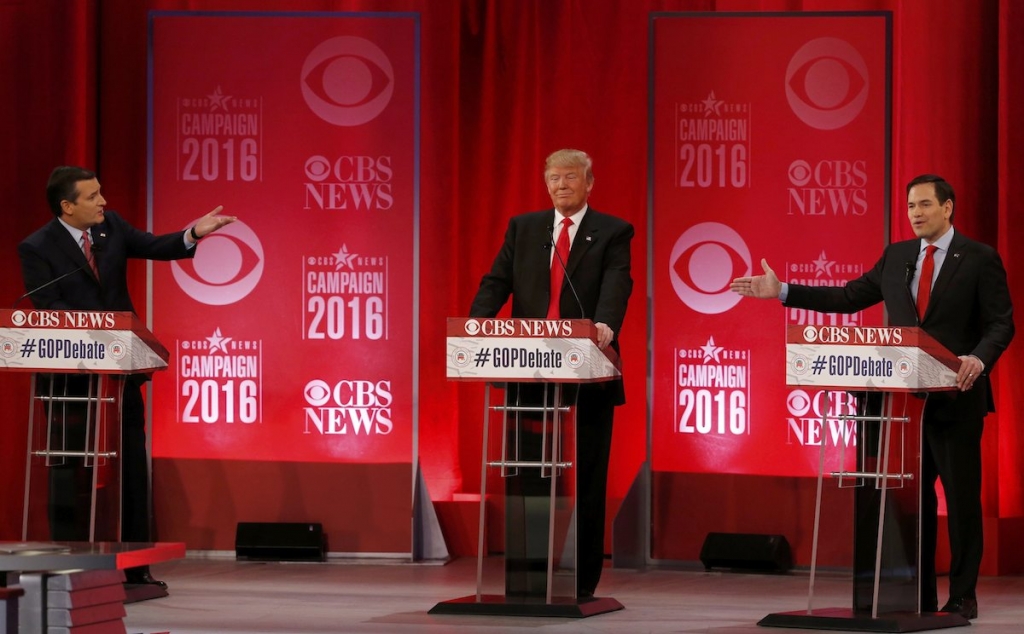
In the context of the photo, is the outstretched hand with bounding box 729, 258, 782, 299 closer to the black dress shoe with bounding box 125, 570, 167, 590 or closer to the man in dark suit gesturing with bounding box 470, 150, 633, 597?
the man in dark suit gesturing with bounding box 470, 150, 633, 597

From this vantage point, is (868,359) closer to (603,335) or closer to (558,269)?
(603,335)

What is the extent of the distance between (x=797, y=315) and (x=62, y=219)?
2.99m

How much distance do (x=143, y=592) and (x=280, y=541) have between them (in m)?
1.10

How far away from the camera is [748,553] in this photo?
6.27m

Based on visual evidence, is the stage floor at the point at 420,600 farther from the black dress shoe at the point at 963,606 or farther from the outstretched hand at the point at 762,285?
the outstretched hand at the point at 762,285

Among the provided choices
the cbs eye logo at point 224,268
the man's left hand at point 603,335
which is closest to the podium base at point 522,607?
the man's left hand at point 603,335

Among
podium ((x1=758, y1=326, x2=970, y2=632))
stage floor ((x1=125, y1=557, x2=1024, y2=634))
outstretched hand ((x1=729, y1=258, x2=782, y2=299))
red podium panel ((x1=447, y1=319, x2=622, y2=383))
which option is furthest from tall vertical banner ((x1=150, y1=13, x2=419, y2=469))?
podium ((x1=758, y1=326, x2=970, y2=632))

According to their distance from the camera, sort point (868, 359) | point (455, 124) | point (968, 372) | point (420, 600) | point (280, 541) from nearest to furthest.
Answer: point (868, 359)
point (968, 372)
point (420, 600)
point (280, 541)
point (455, 124)

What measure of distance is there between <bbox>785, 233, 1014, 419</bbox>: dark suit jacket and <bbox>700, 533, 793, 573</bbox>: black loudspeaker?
143cm

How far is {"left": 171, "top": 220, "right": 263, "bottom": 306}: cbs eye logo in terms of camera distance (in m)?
6.66

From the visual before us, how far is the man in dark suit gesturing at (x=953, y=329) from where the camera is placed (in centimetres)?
500

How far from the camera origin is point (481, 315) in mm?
5211

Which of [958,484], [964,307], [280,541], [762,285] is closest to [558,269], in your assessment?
[762,285]

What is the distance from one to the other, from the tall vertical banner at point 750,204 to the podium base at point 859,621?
4.90 feet
